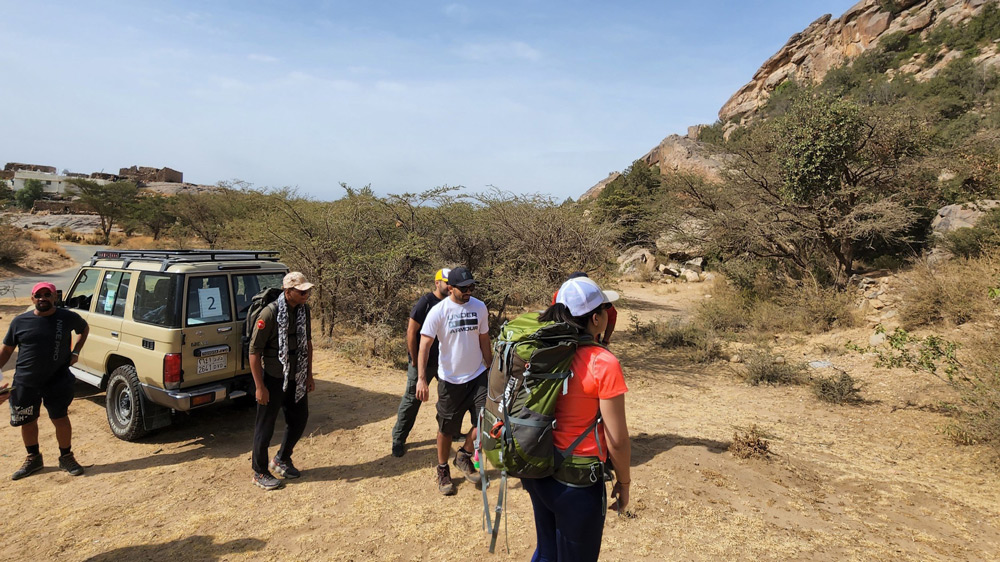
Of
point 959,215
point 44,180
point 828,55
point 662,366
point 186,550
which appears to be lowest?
point 662,366

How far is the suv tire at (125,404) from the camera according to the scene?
4523 millimetres

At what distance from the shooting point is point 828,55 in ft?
171

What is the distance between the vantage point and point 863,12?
1922 inches

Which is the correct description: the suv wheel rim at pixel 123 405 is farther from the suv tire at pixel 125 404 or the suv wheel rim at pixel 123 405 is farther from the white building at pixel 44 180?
the white building at pixel 44 180

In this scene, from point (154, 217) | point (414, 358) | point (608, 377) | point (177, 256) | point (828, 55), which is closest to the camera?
point (608, 377)

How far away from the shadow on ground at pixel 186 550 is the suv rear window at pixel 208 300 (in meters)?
1.94

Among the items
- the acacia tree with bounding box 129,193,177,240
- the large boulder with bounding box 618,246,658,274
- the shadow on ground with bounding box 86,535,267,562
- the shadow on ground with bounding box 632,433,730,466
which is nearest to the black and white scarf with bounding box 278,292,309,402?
the shadow on ground with bounding box 86,535,267,562

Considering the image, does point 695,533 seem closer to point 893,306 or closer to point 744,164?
point 893,306

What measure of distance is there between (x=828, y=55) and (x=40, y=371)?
6784cm

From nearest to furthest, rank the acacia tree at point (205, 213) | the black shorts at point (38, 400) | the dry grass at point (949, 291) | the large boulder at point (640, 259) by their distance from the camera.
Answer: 1. the black shorts at point (38, 400)
2. the dry grass at point (949, 291)
3. the large boulder at point (640, 259)
4. the acacia tree at point (205, 213)

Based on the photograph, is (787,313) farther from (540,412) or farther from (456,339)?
(540,412)

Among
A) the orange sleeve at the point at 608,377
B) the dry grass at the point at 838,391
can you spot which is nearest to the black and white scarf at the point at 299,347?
the orange sleeve at the point at 608,377

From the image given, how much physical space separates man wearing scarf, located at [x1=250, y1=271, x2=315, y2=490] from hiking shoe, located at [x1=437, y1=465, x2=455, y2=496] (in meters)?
1.27

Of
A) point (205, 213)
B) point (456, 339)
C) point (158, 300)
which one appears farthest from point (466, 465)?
point (205, 213)
